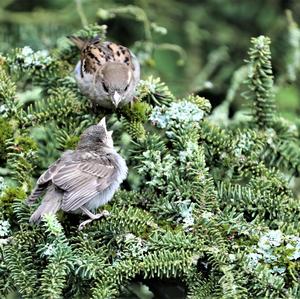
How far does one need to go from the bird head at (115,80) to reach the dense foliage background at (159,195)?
0.31 feet

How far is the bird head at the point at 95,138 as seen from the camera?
132 inches

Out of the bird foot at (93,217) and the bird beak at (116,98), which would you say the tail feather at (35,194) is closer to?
the bird foot at (93,217)

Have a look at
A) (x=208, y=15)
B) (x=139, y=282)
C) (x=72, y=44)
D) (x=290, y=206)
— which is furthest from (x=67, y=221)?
(x=208, y=15)

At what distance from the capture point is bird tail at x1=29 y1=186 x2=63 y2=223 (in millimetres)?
2992

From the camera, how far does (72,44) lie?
161 inches

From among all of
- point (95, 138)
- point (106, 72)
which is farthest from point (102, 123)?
point (106, 72)

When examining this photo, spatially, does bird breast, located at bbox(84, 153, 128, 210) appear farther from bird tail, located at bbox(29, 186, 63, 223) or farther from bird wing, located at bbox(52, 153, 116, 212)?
bird tail, located at bbox(29, 186, 63, 223)

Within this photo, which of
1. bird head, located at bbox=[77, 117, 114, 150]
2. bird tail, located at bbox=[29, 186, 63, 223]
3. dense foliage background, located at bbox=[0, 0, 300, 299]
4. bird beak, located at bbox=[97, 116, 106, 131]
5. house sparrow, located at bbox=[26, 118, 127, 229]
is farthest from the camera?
bird beak, located at bbox=[97, 116, 106, 131]

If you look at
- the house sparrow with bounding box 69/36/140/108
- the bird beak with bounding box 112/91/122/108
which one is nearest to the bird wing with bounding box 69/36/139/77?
the house sparrow with bounding box 69/36/140/108

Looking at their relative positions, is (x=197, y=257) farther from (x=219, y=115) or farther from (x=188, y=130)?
(x=219, y=115)

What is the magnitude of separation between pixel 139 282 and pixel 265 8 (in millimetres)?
3796

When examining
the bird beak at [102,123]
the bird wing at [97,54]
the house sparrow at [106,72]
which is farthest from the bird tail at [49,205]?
the bird wing at [97,54]

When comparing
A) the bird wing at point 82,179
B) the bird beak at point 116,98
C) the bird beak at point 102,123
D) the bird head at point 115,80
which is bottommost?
the bird head at point 115,80

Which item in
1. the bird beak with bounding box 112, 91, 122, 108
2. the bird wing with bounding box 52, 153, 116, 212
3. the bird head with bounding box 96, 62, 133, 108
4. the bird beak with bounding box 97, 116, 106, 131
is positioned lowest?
the bird head with bounding box 96, 62, 133, 108
